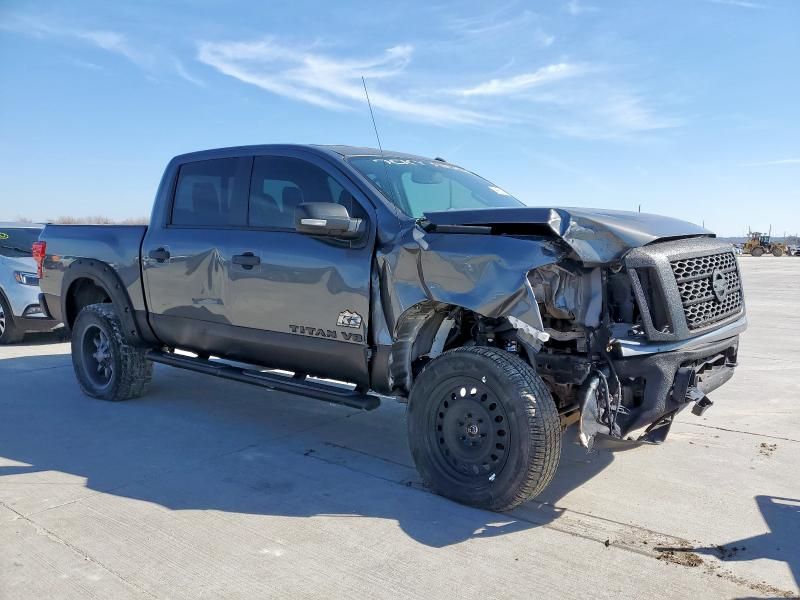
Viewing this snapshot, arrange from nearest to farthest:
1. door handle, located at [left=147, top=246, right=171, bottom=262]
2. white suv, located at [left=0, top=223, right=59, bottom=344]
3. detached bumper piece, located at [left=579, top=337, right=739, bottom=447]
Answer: detached bumper piece, located at [left=579, top=337, right=739, bottom=447]
door handle, located at [left=147, top=246, right=171, bottom=262]
white suv, located at [left=0, top=223, right=59, bottom=344]

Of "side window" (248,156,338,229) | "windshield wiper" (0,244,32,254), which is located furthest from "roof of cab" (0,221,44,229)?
"side window" (248,156,338,229)

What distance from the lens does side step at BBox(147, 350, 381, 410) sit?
4.30 meters

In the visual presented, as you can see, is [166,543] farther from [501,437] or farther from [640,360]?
[640,360]

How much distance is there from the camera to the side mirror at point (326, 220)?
157 inches

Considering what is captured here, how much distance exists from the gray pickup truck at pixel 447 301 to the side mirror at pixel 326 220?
0.04 feet

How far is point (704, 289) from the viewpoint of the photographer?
3.89 meters

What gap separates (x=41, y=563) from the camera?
315 cm

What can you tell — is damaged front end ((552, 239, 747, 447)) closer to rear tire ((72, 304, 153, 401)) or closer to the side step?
the side step

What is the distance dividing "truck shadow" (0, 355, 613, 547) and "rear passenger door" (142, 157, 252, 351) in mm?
774

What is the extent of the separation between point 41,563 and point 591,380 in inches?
110

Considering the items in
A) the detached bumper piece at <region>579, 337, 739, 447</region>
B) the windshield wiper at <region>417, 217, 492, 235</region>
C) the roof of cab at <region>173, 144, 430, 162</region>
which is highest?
the roof of cab at <region>173, 144, 430, 162</region>

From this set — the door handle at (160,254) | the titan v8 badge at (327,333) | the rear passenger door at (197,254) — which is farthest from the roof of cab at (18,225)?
the titan v8 badge at (327,333)

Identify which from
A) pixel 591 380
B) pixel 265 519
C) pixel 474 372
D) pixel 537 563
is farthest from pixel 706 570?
pixel 265 519

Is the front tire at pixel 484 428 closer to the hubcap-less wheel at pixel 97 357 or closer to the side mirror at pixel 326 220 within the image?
the side mirror at pixel 326 220
